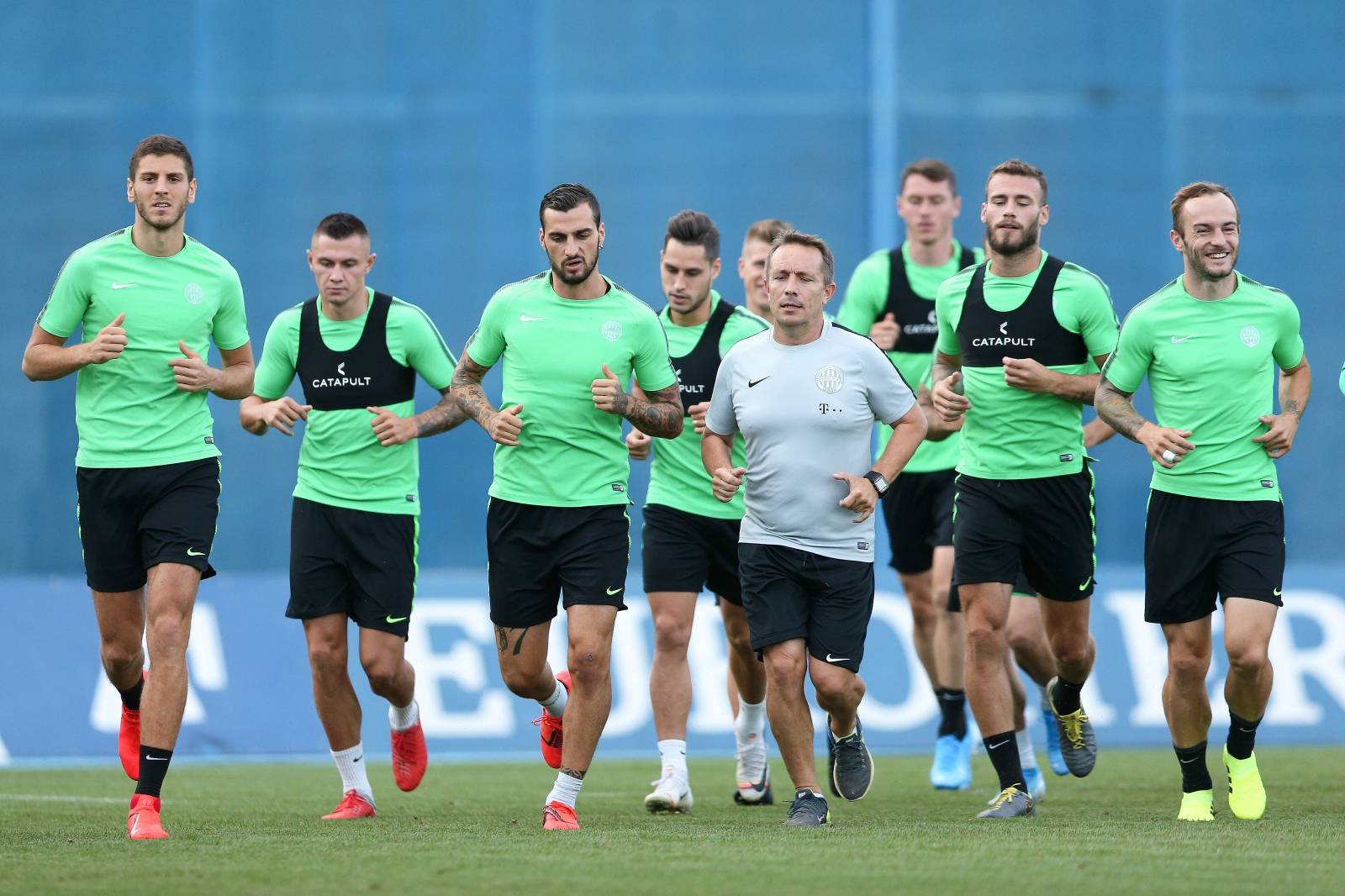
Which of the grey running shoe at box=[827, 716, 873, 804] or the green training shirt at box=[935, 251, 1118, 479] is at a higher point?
the green training shirt at box=[935, 251, 1118, 479]

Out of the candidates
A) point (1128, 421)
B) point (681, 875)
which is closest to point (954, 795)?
point (1128, 421)

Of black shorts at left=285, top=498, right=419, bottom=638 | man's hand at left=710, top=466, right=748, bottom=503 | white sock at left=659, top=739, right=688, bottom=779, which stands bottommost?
white sock at left=659, top=739, right=688, bottom=779

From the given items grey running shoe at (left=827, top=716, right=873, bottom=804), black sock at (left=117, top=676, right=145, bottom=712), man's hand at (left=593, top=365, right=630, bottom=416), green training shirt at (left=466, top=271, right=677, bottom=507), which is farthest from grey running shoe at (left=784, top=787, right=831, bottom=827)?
black sock at (left=117, top=676, right=145, bottom=712)

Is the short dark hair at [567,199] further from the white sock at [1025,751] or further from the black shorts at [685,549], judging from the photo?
the white sock at [1025,751]

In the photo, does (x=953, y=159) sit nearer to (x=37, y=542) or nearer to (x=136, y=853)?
(x=37, y=542)

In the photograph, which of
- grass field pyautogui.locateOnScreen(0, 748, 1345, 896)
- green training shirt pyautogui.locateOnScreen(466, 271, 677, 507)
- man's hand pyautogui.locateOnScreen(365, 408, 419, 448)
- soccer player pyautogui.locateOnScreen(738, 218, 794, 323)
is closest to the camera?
grass field pyautogui.locateOnScreen(0, 748, 1345, 896)

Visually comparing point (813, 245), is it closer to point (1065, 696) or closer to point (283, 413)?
point (283, 413)

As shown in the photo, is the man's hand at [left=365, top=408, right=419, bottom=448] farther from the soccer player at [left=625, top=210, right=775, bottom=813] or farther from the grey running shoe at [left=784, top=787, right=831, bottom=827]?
the grey running shoe at [left=784, top=787, right=831, bottom=827]

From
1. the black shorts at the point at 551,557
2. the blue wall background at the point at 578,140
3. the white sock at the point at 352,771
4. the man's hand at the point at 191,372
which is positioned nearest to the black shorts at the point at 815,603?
the black shorts at the point at 551,557

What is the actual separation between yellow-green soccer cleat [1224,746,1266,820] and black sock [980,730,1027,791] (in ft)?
2.85

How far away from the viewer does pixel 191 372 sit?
307 inches

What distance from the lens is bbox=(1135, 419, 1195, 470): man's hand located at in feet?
25.1

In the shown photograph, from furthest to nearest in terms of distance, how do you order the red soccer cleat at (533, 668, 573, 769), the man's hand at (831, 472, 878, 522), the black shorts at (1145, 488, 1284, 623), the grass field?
the red soccer cleat at (533, 668, 573, 769) < the black shorts at (1145, 488, 1284, 623) < the man's hand at (831, 472, 878, 522) < the grass field

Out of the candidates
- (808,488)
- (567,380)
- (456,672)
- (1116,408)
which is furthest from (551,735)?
(456,672)
